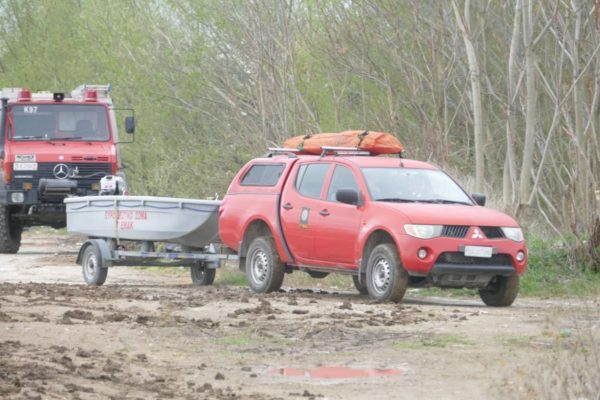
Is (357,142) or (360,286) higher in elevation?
(357,142)

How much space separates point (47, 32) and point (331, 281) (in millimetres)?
28887

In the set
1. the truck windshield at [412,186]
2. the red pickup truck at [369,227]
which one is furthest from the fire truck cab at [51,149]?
the truck windshield at [412,186]

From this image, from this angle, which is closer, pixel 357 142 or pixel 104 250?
pixel 357 142

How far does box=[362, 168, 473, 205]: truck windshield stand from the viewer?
18359mm

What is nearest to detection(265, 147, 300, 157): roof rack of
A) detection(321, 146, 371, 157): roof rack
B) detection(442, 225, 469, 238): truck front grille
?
detection(321, 146, 371, 157): roof rack

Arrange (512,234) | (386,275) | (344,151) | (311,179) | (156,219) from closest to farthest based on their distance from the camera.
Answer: (386,275)
(512,234)
(311,179)
(344,151)
(156,219)

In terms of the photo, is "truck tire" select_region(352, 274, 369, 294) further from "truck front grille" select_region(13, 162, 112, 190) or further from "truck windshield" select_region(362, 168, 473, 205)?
"truck front grille" select_region(13, 162, 112, 190)

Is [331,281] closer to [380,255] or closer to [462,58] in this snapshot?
[380,255]

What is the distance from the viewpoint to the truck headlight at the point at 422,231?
56.6 ft

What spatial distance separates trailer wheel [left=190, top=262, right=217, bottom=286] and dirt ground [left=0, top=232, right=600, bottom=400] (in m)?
2.09

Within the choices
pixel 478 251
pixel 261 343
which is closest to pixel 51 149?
pixel 478 251

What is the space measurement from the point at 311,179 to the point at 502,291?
2956mm

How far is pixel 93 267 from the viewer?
21312mm

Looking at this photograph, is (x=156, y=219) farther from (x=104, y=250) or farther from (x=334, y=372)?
(x=334, y=372)
